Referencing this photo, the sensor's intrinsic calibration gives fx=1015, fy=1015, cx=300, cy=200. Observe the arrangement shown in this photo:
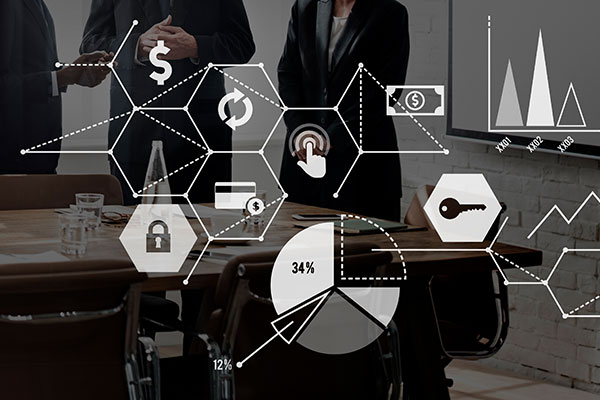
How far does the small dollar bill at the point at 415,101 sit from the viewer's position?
4.70 meters

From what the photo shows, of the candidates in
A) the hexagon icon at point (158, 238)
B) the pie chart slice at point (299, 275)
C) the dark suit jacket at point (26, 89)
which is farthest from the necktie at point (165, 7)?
the pie chart slice at point (299, 275)

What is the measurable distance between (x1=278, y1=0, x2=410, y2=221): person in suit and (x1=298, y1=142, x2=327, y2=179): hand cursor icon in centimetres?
2

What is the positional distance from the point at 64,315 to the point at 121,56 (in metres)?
2.77

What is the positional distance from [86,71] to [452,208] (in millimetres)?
1953

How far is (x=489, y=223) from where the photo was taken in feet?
10.4

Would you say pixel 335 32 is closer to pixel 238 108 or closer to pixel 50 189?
pixel 238 108

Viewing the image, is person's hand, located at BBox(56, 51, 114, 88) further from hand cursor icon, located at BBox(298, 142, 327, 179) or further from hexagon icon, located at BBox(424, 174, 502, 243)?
hexagon icon, located at BBox(424, 174, 502, 243)

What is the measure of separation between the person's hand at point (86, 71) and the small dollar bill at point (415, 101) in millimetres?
1325

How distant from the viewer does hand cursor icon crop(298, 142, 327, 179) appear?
4.90m

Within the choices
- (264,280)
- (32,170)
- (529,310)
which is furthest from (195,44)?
(264,280)

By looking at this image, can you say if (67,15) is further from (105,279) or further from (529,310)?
(105,279)

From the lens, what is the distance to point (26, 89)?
4.46 m

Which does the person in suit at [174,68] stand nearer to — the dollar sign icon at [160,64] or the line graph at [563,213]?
the dollar sign icon at [160,64]

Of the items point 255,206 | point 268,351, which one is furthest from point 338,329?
point 255,206
